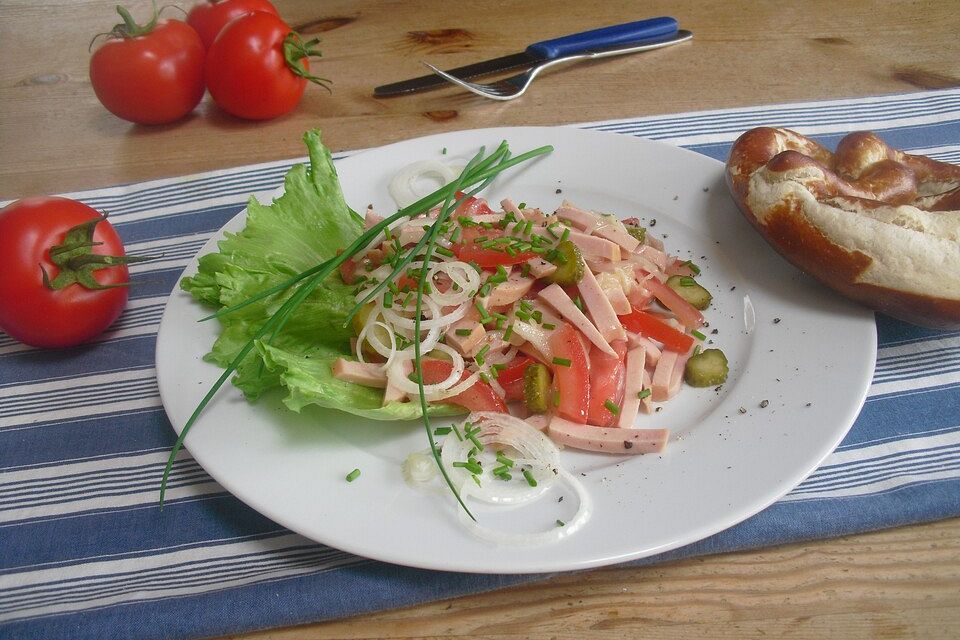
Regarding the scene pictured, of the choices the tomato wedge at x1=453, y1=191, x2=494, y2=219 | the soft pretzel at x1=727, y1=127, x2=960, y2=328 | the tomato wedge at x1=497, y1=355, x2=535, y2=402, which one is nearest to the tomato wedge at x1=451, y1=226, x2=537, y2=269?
the tomato wedge at x1=453, y1=191, x2=494, y2=219

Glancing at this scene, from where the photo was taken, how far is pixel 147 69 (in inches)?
173

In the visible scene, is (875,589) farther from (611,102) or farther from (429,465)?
(611,102)

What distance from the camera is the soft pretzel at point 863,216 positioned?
8.82 feet

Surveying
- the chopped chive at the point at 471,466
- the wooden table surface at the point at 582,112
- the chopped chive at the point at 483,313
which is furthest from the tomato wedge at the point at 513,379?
the wooden table surface at the point at 582,112

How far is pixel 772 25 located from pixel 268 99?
3.33 meters

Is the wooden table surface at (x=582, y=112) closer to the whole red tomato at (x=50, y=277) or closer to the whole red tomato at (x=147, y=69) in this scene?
the whole red tomato at (x=147, y=69)

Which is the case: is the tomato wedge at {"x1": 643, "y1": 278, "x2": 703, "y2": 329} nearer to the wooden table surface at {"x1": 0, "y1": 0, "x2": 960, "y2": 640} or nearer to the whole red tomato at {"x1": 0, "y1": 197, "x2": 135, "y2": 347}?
the wooden table surface at {"x1": 0, "y1": 0, "x2": 960, "y2": 640}

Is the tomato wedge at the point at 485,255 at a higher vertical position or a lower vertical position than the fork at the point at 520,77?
higher

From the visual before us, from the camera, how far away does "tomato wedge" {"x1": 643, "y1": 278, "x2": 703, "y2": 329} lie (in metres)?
2.97

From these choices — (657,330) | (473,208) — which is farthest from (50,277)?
(657,330)

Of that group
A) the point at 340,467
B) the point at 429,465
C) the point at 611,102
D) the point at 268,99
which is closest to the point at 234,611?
the point at 340,467

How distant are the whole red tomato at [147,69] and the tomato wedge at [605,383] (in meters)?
3.05

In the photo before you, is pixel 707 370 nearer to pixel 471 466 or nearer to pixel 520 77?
pixel 471 466

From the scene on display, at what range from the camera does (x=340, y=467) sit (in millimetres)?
2438
